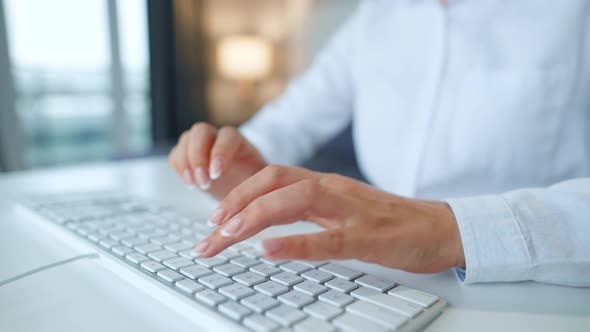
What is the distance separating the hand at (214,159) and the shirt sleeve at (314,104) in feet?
1.08

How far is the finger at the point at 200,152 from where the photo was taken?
0.55 metres

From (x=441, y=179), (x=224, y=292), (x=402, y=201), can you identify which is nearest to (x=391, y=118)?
(x=441, y=179)

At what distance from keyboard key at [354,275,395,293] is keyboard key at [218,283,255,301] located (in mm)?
91

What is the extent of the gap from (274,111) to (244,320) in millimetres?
783

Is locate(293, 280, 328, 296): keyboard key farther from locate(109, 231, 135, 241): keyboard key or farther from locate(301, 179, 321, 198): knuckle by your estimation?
locate(109, 231, 135, 241): keyboard key

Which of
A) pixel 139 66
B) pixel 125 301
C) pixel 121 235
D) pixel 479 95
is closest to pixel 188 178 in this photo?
pixel 121 235

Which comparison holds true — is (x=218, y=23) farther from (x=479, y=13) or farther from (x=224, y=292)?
(x=224, y=292)

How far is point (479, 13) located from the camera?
70cm

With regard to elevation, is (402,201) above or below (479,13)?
below

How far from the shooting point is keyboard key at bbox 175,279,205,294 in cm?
31

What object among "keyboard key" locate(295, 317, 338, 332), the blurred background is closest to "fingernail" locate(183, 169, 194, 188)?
"keyboard key" locate(295, 317, 338, 332)

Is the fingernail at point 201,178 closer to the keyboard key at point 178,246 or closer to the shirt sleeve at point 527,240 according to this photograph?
the keyboard key at point 178,246

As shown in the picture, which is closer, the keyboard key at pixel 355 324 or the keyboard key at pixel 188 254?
the keyboard key at pixel 355 324

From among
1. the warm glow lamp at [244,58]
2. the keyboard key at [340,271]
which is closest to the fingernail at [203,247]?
the keyboard key at [340,271]
